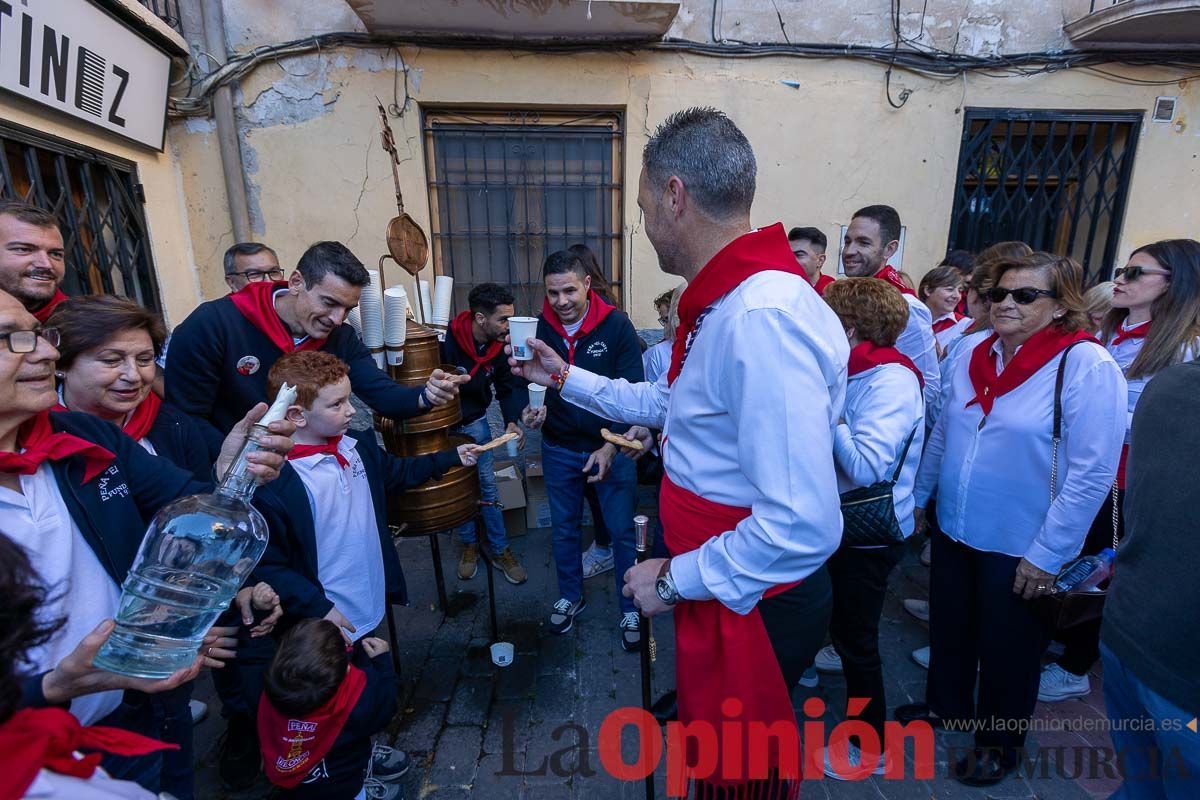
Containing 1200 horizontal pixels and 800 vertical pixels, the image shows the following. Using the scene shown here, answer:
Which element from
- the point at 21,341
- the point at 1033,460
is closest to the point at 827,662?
the point at 1033,460

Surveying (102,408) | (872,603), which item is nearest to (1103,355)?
(872,603)

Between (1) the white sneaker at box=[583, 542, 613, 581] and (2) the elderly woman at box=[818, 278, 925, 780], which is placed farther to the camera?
(1) the white sneaker at box=[583, 542, 613, 581]

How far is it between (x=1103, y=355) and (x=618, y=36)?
4.41 metres

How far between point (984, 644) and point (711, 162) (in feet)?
7.52

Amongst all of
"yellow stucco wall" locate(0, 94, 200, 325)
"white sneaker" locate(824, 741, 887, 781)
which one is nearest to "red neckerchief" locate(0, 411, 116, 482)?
"white sneaker" locate(824, 741, 887, 781)

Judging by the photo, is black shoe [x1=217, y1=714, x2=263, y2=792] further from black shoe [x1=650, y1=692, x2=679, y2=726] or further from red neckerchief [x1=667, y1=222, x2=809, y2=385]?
red neckerchief [x1=667, y1=222, x2=809, y2=385]

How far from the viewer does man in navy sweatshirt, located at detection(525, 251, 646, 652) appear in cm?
329

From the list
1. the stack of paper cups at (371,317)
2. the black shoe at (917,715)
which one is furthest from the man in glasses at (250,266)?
the black shoe at (917,715)

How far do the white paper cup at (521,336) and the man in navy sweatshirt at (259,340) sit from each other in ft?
1.42

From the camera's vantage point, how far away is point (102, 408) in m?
1.88

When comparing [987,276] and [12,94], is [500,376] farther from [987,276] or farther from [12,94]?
[12,94]

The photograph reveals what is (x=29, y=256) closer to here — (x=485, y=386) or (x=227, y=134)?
(x=485, y=386)

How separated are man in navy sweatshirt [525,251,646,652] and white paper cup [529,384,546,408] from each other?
0.23 metres

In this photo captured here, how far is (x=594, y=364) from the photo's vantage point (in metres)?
3.33
